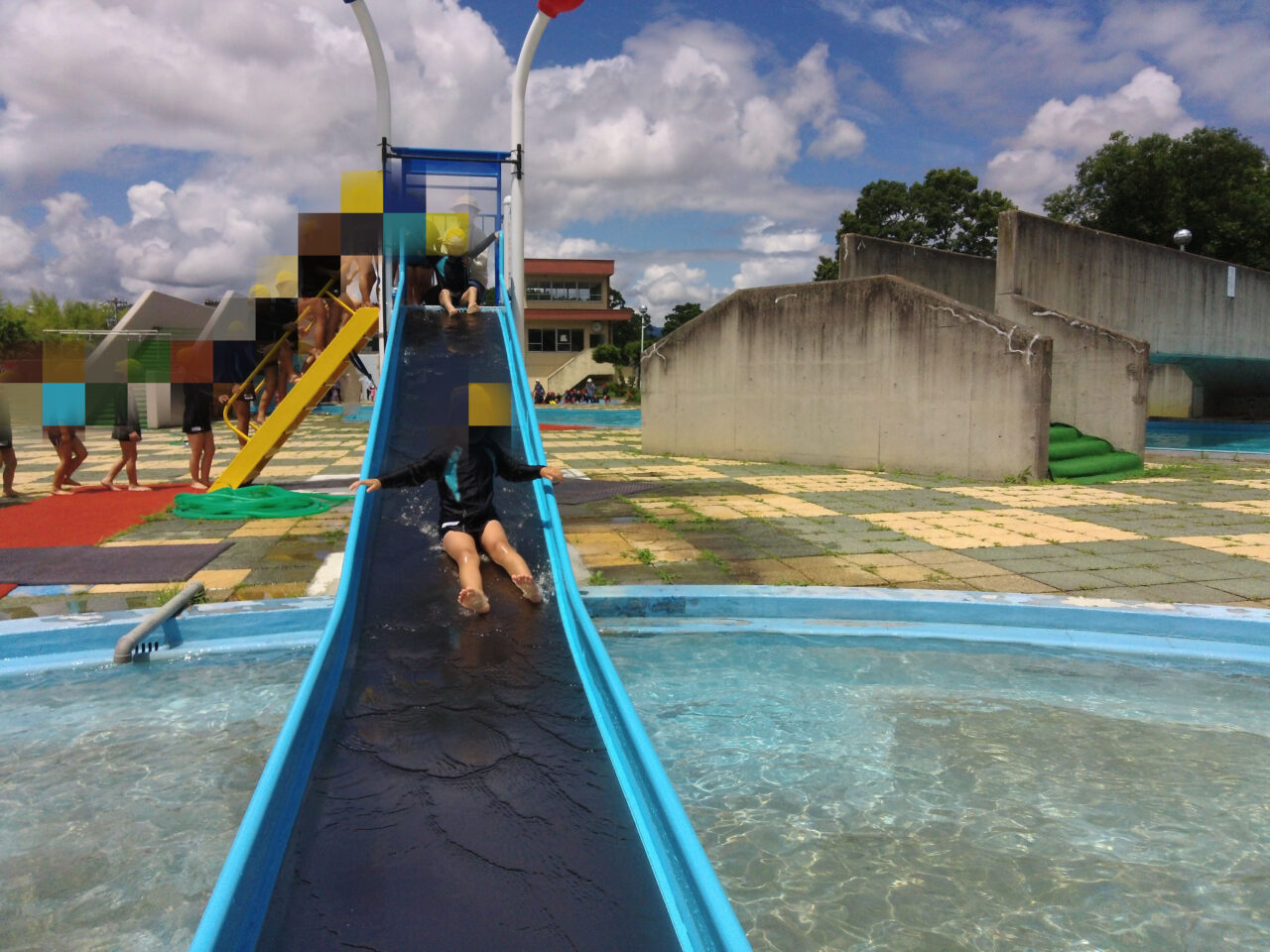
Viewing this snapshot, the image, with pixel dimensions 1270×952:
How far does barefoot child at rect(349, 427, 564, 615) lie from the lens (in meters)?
4.64

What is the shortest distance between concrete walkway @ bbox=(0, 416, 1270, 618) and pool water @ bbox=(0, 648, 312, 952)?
1.06 metres

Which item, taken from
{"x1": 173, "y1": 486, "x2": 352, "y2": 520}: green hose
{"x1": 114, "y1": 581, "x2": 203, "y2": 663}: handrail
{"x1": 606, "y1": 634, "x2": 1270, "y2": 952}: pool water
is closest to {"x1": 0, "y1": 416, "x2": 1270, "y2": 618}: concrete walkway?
{"x1": 173, "y1": 486, "x2": 352, "y2": 520}: green hose

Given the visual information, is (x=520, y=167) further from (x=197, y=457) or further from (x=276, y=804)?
(x=276, y=804)

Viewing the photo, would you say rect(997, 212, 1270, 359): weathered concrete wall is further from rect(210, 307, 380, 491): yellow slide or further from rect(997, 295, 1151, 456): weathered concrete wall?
rect(210, 307, 380, 491): yellow slide

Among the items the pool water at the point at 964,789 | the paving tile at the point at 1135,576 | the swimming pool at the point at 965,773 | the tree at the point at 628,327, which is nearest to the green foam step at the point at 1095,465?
the paving tile at the point at 1135,576

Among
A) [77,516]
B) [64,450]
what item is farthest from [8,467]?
[77,516]

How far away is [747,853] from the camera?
304 centimetres

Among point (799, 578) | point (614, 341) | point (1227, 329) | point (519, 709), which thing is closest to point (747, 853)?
point (519, 709)

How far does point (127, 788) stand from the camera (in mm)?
3451

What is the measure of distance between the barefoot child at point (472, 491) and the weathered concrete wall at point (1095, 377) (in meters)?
9.63

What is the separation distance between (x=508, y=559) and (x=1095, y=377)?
35.3ft

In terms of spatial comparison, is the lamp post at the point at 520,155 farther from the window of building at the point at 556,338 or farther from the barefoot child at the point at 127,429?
the window of building at the point at 556,338

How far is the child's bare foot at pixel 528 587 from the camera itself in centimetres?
452

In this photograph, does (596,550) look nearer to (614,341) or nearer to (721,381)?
(721,381)
